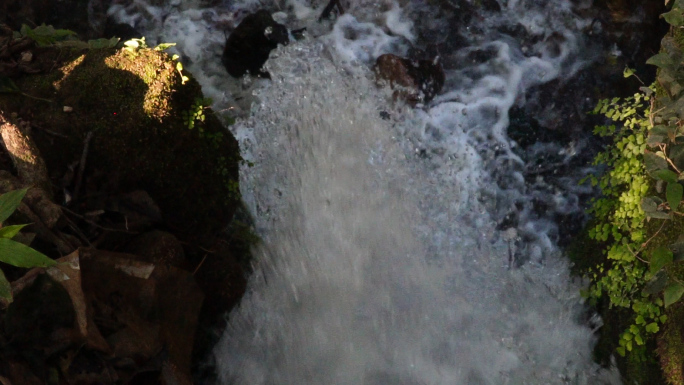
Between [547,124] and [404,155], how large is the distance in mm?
1277

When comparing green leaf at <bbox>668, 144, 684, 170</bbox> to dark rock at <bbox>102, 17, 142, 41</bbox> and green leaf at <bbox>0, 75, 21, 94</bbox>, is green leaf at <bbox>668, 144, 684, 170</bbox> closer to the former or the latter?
green leaf at <bbox>0, 75, 21, 94</bbox>

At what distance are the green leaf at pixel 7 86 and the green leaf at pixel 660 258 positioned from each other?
3.74 meters

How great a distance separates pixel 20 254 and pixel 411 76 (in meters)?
3.59

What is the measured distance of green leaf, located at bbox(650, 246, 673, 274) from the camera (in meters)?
3.10

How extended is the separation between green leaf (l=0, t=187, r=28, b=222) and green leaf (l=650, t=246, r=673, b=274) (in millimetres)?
3081

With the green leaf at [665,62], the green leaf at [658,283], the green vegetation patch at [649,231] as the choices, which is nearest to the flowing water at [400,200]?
the green vegetation patch at [649,231]

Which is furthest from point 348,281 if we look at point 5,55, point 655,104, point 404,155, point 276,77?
point 5,55

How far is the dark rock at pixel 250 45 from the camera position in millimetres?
5184

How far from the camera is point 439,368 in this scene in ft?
13.2

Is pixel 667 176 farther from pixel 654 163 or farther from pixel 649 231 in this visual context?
pixel 649 231

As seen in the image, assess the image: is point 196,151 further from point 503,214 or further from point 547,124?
point 547,124

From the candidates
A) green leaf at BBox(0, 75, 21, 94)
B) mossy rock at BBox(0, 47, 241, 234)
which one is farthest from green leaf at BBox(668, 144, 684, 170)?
green leaf at BBox(0, 75, 21, 94)

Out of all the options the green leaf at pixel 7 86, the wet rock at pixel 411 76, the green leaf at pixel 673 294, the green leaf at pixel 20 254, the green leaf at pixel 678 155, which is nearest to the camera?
the green leaf at pixel 20 254

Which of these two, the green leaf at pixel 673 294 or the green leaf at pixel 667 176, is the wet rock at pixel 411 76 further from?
the green leaf at pixel 673 294
